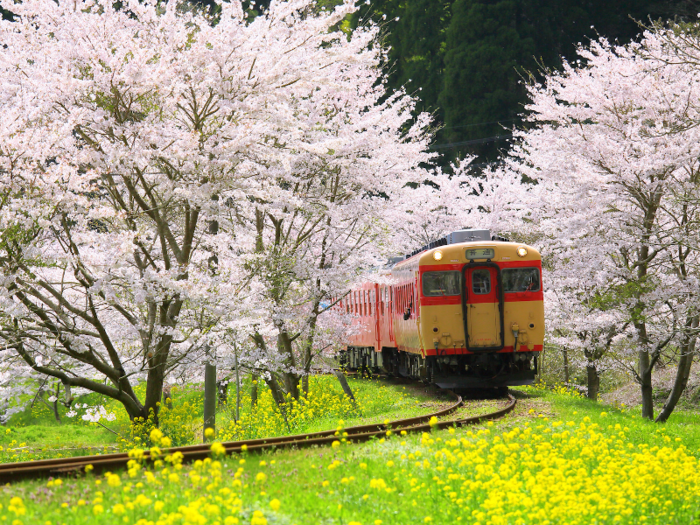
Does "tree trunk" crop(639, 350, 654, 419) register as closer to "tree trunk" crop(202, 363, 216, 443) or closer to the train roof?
the train roof

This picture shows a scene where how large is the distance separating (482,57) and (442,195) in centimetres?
966

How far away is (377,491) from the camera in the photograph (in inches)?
177

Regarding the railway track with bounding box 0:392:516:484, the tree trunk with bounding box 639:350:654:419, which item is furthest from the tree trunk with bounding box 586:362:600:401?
the railway track with bounding box 0:392:516:484

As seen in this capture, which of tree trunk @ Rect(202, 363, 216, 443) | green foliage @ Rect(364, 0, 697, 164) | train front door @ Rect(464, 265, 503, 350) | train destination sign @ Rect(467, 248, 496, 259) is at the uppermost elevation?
green foliage @ Rect(364, 0, 697, 164)

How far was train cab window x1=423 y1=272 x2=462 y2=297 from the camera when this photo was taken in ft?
38.4

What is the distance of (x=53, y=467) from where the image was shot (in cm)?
489

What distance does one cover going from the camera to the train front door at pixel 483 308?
11.7 metres

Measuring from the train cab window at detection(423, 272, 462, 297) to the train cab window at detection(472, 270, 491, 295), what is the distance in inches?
9.9

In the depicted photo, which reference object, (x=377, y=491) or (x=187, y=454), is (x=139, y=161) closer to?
(x=187, y=454)

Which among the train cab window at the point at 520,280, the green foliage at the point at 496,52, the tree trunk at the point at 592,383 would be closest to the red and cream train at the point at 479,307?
the train cab window at the point at 520,280

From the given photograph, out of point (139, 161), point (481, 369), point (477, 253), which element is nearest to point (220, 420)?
point (481, 369)

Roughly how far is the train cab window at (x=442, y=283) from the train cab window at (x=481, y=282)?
251 mm

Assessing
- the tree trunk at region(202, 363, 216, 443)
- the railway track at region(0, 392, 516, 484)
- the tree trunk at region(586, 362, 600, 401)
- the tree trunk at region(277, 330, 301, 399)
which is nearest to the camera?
the railway track at region(0, 392, 516, 484)

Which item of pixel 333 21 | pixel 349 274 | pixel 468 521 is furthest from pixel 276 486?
pixel 349 274
